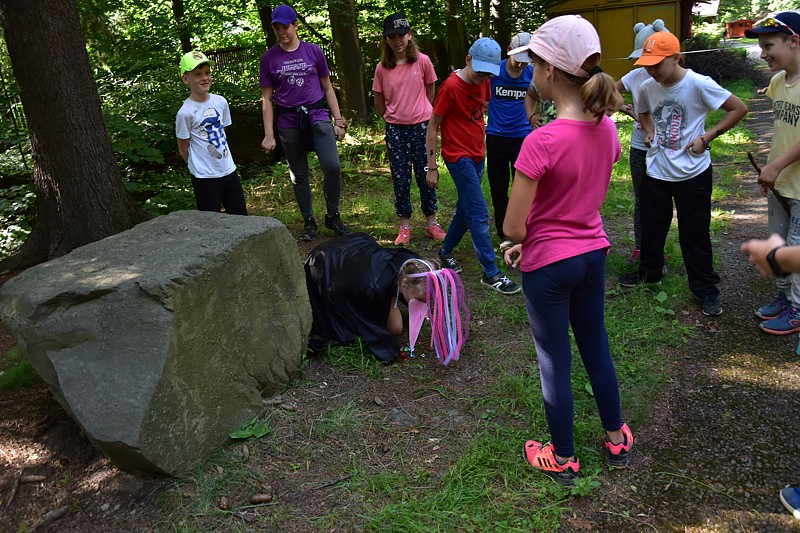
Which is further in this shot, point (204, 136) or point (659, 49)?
point (204, 136)

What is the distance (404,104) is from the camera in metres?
5.69

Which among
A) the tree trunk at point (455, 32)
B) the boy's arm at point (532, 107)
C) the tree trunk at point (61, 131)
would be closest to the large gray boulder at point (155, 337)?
Answer: the tree trunk at point (61, 131)

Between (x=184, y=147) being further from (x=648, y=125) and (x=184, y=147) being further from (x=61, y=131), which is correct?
(x=648, y=125)

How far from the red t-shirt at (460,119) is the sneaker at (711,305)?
1980mm

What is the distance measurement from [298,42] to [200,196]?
1.79m

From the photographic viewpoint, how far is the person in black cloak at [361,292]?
3977 millimetres

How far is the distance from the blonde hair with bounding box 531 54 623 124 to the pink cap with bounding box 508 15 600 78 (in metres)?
0.03

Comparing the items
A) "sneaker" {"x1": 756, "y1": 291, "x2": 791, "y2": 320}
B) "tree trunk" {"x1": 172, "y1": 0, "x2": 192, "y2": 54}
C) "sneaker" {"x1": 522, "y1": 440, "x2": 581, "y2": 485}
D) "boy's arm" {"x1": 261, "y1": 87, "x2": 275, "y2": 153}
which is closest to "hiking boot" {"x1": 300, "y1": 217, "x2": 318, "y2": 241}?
"boy's arm" {"x1": 261, "y1": 87, "x2": 275, "y2": 153}

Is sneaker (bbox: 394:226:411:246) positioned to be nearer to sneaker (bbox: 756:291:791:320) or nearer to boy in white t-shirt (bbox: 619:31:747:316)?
boy in white t-shirt (bbox: 619:31:747:316)

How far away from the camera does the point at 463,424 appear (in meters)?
3.35

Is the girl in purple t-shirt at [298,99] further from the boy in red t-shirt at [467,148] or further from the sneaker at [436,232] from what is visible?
the boy in red t-shirt at [467,148]

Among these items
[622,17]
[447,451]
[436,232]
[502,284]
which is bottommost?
[447,451]

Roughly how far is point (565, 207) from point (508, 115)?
3.02m

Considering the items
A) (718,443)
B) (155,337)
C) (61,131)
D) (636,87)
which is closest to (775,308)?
(718,443)
